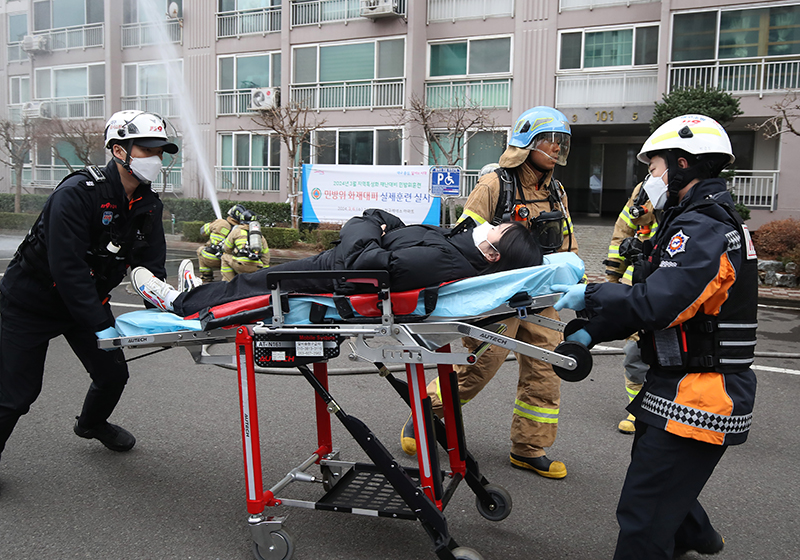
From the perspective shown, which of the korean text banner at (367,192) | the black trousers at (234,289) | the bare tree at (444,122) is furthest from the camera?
the bare tree at (444,122)

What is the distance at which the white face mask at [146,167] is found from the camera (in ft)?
12.0

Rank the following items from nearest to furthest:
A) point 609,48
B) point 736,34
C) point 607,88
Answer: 1. point 736,34
2. point 607,88
3. point 609,48

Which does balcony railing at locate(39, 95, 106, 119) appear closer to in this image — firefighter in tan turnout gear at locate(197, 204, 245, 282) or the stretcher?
firefighter in tan turnout gear at locate(197, 204, 245, 282)

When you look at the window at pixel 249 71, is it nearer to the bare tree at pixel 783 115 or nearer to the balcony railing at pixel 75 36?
the balcony railing at pixel 75 36

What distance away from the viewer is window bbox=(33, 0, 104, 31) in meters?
25.7

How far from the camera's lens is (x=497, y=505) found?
134 inches

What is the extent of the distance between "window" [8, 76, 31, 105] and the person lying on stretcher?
27.0 metres

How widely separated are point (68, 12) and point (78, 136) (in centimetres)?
645

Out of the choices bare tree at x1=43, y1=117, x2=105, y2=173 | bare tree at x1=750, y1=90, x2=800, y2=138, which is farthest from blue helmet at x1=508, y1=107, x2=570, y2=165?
bare tree at x1=43, y1=117, x2=105, y2=173

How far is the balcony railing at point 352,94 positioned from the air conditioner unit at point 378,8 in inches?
84.5

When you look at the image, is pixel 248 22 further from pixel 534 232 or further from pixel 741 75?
pixel 534 232

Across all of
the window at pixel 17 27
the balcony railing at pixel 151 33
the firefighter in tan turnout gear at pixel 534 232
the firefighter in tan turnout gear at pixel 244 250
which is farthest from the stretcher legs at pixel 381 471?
the window at pixel 17 27

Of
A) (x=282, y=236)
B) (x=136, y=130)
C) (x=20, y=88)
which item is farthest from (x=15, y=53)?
(x=136, y=130)

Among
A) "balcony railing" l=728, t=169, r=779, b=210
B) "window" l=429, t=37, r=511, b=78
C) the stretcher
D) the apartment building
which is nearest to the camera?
the stretcher
